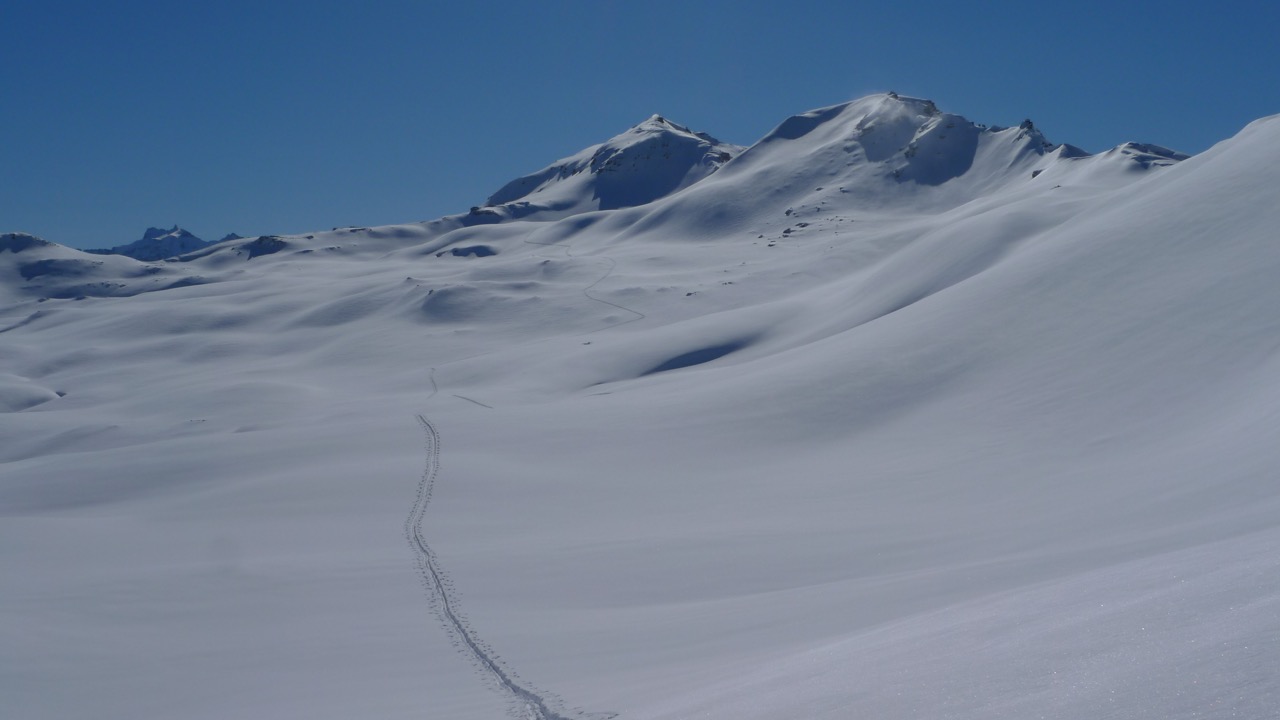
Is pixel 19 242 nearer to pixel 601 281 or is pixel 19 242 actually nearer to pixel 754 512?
pixel 601 281

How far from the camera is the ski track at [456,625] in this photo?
11164 millimetres

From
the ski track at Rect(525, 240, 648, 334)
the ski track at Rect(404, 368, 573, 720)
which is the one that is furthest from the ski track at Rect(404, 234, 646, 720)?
the ski track at Rect(525, 240, 648, 334)

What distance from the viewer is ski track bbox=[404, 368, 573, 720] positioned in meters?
11.2

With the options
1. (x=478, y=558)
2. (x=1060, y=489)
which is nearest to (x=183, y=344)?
(x=478, y=558)

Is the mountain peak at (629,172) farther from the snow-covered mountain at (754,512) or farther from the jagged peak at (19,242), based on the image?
the snow-covered mountain at (754,512)

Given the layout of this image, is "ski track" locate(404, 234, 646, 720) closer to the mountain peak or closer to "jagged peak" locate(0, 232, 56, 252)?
the mountain peak

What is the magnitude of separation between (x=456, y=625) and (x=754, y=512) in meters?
8.27

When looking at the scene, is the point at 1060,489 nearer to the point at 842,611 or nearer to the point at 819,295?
the point at 842,611

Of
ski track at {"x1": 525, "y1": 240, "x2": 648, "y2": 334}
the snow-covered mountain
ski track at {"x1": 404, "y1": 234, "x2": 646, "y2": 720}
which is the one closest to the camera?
the snow-covered mountain

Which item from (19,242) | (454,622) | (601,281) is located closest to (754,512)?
(454,622)

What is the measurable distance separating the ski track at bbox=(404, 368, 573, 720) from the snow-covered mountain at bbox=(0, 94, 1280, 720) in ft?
0.25

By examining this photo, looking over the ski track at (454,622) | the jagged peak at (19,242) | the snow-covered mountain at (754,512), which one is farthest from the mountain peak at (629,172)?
the ski track at (454,622)

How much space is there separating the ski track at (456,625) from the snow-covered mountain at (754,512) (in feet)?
0.25

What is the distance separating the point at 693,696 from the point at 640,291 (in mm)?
68787
